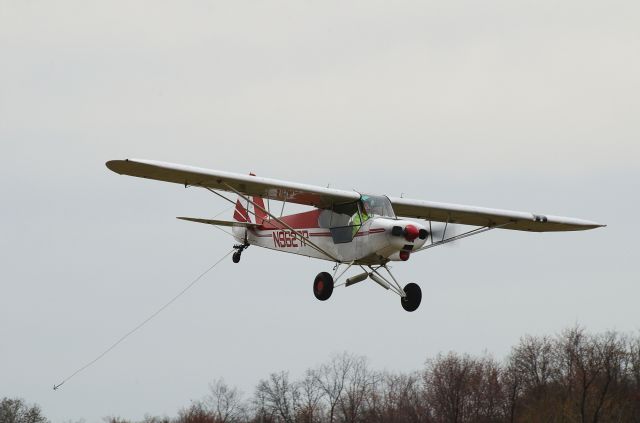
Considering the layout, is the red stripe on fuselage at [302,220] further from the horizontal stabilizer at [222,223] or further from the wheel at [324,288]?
the horizontal stabilizer at [222,223]

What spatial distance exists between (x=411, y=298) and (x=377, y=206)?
238 centimetres

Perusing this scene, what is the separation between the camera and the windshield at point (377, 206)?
2942cm

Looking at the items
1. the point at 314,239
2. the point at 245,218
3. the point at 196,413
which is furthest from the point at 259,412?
the point at 314,239

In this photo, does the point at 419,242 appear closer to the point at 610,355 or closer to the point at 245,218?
the point at 245,218

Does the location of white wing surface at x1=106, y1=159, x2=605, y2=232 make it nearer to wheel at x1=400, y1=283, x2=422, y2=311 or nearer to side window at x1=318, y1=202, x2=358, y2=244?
side window at x1=318, y1=202, x2=358, y2=244

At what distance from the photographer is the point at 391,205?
98.6ft

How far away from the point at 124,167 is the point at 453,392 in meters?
38.6

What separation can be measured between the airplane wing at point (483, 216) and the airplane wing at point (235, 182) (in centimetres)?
248

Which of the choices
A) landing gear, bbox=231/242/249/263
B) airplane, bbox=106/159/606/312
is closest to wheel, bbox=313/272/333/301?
airplane, bbox=106/159/606/312

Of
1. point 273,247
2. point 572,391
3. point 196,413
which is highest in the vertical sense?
point 273,247

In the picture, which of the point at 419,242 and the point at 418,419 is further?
the point at 418,419

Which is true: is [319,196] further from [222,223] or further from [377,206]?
[222,223]

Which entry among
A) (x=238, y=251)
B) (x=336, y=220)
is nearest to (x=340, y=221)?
(x=336, y=220)

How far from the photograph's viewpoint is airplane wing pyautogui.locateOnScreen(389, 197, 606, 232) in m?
32.6
